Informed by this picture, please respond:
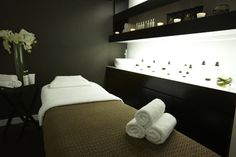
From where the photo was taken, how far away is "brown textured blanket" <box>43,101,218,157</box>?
101cm

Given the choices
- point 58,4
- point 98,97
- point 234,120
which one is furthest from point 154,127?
point 58,4

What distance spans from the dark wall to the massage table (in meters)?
1.55

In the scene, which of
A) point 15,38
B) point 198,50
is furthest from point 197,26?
point 15,38

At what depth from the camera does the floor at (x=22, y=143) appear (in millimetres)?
2038

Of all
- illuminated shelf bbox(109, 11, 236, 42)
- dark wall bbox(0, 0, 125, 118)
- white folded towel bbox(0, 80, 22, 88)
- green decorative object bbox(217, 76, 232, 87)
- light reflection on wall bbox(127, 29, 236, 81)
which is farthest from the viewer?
dark wall bbox(0, 0, 125, 118)

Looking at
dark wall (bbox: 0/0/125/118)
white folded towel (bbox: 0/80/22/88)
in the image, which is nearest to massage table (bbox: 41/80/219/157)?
white folded towel (bbox: 0/80/22/88)

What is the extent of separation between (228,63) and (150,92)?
0.92m

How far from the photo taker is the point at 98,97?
76.4 inches

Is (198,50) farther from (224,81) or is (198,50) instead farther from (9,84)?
(9,84)

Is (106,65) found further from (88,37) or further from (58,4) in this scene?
(58,4)

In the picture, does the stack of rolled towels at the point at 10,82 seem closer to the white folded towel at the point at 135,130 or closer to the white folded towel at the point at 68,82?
the white folded towel at the point at 68,82

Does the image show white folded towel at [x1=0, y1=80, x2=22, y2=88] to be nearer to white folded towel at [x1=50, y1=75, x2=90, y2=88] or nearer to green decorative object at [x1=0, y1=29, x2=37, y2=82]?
green decorative object at [x1=0, y1=29, x2=37, y2=82]

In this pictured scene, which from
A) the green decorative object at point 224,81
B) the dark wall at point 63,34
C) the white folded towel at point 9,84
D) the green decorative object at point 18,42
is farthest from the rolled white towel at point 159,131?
the dark wall at point 63,34

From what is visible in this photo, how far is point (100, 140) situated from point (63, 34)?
229 cm
